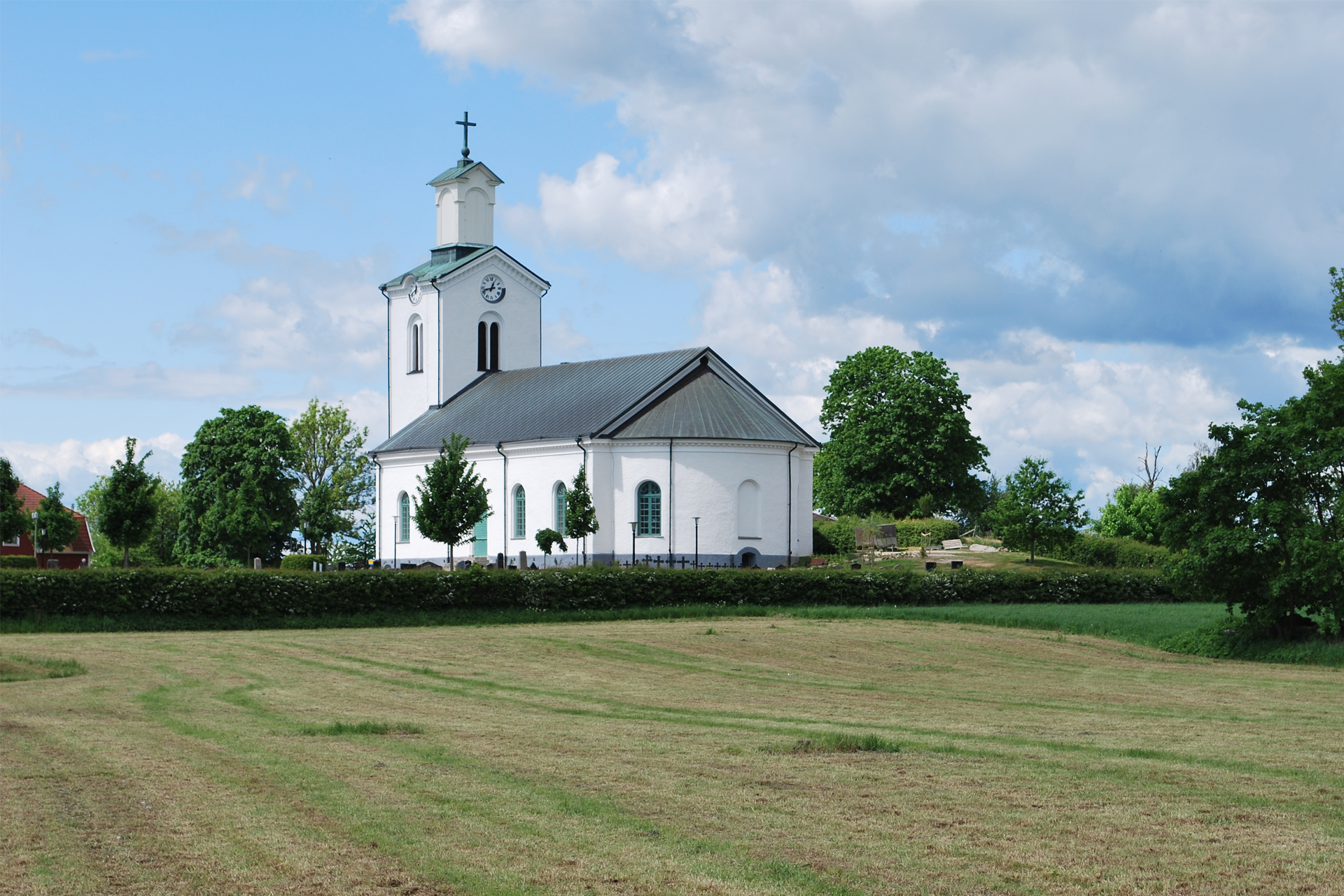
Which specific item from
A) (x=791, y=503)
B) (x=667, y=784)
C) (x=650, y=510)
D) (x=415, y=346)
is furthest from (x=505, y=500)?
(x=667, y=784)

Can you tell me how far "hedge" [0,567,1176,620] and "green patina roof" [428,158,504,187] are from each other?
104ft

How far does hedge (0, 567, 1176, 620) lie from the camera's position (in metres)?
32.5

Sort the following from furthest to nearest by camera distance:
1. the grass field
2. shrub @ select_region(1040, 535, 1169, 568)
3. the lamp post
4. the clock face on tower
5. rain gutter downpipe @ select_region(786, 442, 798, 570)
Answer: the clock face on tower → shrub @ select_region(1040, 535, 1169, 568) → rain gutter downpipe @ select_region(786, 442, 798, 570) → the lamp post → the grass field

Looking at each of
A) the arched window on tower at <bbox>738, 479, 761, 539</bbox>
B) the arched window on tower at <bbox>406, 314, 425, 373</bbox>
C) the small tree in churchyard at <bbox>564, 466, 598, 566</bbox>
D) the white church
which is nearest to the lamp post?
the white church

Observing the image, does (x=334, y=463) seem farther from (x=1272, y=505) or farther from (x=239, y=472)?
(x=1272, y=505)

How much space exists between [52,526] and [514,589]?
31.9 m

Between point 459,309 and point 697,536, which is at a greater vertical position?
point 459,309

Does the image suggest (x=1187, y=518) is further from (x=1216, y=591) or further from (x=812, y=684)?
(x=812, y=684)

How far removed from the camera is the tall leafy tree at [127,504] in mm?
44000

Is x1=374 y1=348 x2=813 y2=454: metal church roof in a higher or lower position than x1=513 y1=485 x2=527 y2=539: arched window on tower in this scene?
higher

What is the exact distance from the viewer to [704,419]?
174 feet

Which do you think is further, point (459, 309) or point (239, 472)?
point (239, 472)

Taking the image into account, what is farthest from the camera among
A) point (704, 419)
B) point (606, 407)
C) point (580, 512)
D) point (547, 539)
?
point (606, 407)

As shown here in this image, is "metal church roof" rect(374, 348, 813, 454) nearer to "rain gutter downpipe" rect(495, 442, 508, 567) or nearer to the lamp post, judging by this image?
"rain gutter downpipe" rect(495, 442, 508, 567)
